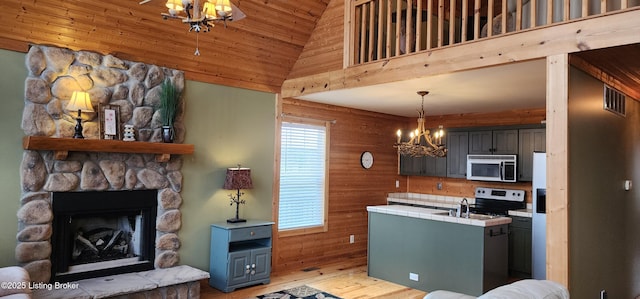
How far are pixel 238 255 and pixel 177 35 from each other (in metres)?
2.53

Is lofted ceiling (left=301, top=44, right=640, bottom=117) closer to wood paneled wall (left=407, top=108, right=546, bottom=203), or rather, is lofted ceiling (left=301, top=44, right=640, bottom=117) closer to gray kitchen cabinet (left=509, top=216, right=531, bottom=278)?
wood paneled wall (left=407, top=108, right=546, bottom=203)

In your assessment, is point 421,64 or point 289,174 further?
point 289,174

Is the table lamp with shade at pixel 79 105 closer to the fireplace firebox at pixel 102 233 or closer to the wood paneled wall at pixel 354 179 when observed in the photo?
the fireplace firebox at pixel 102 233

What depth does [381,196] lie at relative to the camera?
7.71 metres

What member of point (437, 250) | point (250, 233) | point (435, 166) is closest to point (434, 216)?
point (437, 250)

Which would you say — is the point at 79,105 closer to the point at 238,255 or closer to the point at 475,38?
the point at 238,255

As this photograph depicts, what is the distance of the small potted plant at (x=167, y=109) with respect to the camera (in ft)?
15.9

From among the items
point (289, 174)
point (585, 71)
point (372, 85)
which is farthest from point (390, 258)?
point (585, 71)

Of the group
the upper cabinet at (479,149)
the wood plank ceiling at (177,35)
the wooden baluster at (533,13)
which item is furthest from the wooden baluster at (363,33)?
the upper cabinet at (479,149)

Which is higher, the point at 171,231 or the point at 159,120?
the point at 159,120

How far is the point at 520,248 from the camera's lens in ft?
19.7

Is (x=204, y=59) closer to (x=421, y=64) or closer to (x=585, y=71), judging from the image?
(x=421, y=64)

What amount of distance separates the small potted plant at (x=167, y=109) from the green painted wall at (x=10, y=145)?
1273 mm

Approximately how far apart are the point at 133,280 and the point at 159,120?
169cm
